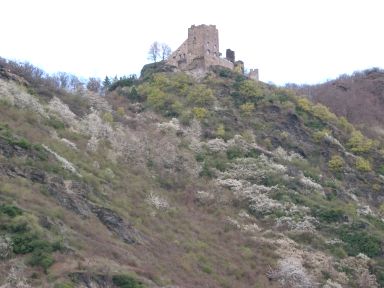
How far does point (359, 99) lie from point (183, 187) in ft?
152

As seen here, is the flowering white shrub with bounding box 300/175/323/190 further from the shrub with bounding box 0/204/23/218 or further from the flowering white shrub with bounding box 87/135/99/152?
the shrub with bounding box 0/204/23/218

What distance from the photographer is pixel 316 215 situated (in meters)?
54.9

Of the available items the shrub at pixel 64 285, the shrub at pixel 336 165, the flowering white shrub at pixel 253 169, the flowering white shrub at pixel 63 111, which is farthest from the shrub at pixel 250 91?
the shrub at pixel 64 285

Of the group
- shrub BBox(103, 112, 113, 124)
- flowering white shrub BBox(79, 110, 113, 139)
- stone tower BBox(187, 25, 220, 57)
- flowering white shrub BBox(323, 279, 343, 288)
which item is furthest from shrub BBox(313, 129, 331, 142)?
flowering white shrub BBox(323, 279, 343, 288)

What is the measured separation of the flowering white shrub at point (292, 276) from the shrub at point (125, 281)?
39.7ft

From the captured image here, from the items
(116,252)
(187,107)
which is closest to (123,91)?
(187,107)

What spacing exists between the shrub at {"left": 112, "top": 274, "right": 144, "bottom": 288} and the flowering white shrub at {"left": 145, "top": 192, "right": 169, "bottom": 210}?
45.6 ft

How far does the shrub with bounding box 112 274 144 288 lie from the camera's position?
1400 inches

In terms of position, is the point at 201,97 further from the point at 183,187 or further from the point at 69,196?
the point at 69,196

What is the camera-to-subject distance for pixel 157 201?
50.6m

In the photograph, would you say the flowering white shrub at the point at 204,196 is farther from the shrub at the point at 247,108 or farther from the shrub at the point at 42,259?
the shrub at the point at 42,259

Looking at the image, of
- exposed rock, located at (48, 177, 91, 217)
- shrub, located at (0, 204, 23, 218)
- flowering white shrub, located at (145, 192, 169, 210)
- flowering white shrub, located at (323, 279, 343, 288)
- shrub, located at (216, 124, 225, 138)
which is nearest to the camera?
shrub, located at (0, 204, 23, 218)

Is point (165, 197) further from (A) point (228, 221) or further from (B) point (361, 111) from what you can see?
(B) point (361, 111)

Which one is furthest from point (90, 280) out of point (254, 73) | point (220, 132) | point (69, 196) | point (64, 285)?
point (254, 73)
